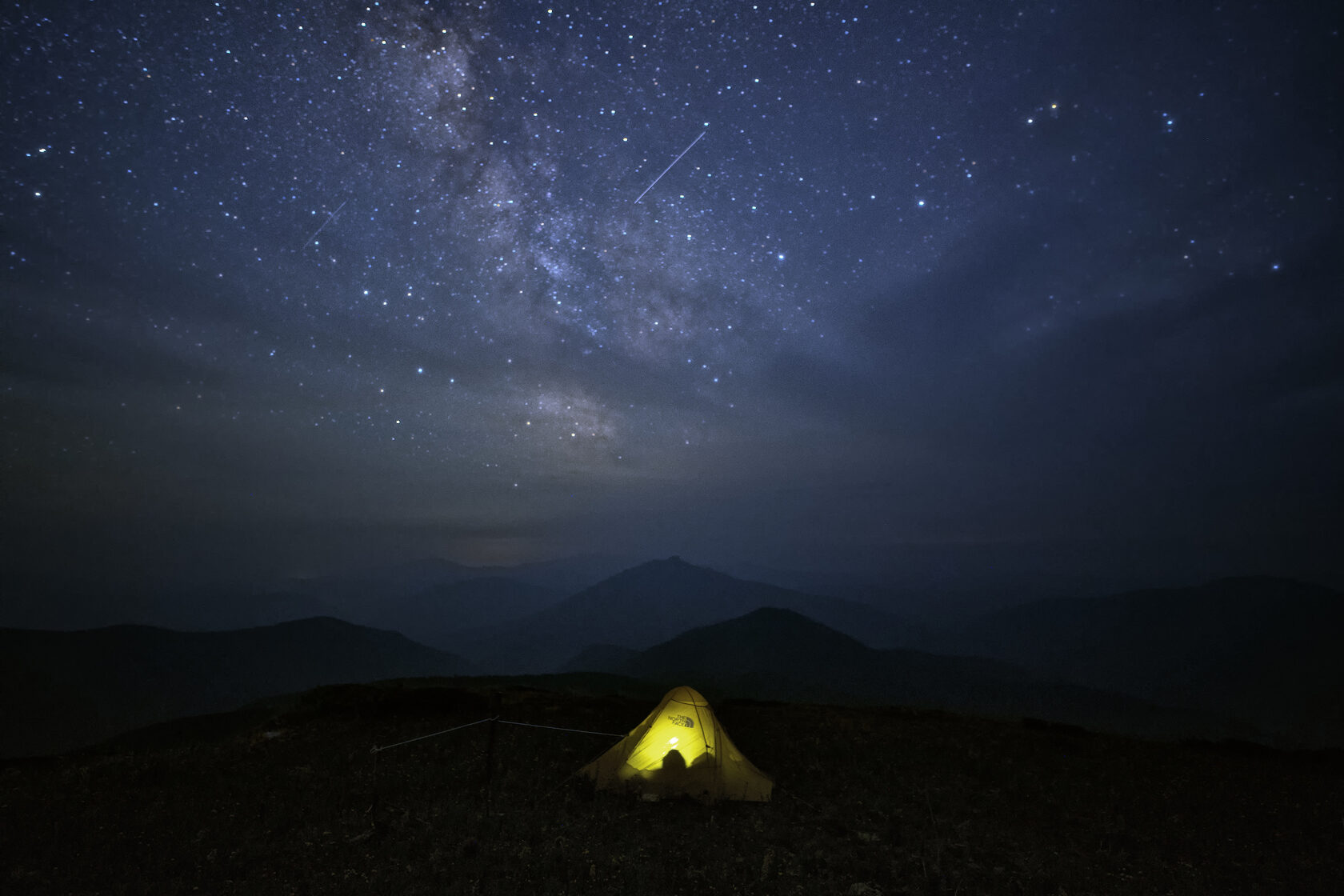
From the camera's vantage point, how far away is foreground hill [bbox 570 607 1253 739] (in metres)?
118

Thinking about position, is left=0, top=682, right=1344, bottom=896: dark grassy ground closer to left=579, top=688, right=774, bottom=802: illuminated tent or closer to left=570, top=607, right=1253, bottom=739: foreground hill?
left=579, top=688, right=774, bottom=802: illuminated tent

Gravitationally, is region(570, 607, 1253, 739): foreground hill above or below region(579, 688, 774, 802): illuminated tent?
below

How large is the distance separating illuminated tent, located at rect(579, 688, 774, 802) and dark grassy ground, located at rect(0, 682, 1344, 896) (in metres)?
0.43

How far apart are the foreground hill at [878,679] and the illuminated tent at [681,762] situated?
99339 millimetres

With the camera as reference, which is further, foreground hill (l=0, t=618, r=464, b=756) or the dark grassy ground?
foreground hill (l=0, t=618, r=464, b=756)

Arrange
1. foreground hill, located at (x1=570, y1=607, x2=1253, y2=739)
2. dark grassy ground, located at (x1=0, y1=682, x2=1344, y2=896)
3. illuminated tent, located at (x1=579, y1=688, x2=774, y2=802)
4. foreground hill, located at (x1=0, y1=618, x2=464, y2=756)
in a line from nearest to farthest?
dark grassy ground, located at (x1=0, y1=682, x2=1344, y2=896) → illuminated tent, located at (x1=579, y1=688, x2=774, y2=802) → foreground hill, located at (x1=570, y1=607, x2=1253, y2=739) → foreground hill, located at (x1=0, y1=618, x2=464, y2=756)

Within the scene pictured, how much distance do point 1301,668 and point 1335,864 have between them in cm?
28532

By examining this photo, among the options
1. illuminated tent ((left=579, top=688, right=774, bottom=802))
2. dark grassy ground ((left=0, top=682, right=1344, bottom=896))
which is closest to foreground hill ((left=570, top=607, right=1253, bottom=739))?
dark grassy ground ((left=0, top=682, right=1344, bottom=896))

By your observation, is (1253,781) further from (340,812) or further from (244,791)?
(244,791)

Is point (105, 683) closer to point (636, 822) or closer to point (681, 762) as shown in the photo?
point (681, 762)

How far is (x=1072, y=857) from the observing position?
11.3m

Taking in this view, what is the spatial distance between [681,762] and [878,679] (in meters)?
167

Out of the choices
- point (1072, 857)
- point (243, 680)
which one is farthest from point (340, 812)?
point (243, 680)

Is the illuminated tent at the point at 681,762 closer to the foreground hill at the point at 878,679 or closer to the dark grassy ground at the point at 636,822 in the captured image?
the dark grassy ground at the point at 636,822
